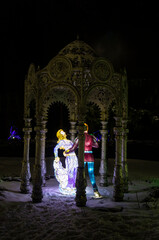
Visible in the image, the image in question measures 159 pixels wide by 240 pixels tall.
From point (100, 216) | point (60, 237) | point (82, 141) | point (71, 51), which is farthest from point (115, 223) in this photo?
point (71, 51)

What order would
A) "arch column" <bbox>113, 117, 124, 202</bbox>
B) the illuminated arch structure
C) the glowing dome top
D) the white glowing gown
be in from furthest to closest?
→ the white glowing gown < the glowing dome top < "arch column" <bbox>113, 117, 124, 202</bbox> < the illuminated arch structure

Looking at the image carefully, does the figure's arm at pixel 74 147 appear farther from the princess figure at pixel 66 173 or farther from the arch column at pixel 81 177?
the arch column at pixel 81 177

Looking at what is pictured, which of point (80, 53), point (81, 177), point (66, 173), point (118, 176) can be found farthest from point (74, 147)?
point (80, 53)

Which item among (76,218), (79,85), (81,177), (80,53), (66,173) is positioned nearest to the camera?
(76,218)

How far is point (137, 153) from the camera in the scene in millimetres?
24109

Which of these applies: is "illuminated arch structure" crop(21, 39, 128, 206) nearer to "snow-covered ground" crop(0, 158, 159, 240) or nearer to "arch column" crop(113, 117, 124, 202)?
"arch column" crop(113, 117, 124, 202)

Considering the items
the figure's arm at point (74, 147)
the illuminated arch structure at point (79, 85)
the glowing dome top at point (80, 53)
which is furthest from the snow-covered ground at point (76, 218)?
the glowing dome top at point (80, 53)

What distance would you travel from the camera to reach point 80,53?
24.3 ft

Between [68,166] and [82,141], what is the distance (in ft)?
5.21

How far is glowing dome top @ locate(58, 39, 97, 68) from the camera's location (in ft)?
24.1

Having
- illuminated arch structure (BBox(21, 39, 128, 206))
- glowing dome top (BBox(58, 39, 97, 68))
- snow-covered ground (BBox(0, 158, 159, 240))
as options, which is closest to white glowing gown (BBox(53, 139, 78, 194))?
snow-covered ground (BBox(0, 158, 159, 240))

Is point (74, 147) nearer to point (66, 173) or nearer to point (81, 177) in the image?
point (66, 173)

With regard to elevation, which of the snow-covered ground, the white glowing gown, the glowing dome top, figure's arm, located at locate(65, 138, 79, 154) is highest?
the glowing dome top

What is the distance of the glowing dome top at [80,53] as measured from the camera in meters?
7.35
